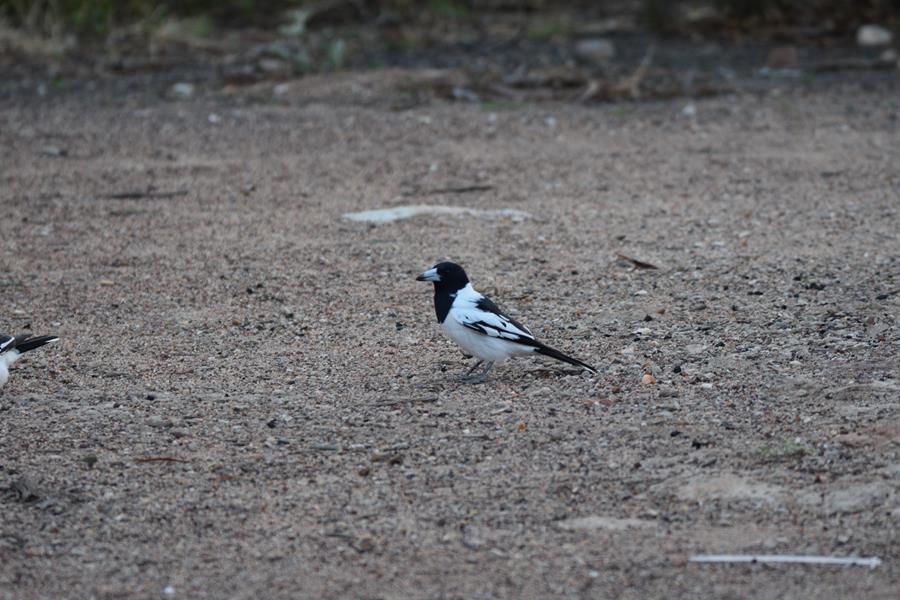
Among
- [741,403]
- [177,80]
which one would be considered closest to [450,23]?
[177,80]

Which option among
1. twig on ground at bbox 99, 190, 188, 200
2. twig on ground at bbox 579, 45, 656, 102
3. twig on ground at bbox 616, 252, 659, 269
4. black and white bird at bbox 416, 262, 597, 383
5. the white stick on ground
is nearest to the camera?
the white stick on ground

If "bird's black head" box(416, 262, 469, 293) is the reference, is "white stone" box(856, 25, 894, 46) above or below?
below

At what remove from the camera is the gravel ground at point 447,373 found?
402 centimetres

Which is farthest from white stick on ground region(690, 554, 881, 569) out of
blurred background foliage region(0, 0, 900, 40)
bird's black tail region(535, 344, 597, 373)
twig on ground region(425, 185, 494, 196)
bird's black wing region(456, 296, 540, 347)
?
blurred background foliage region(0, 0, 900, 40)

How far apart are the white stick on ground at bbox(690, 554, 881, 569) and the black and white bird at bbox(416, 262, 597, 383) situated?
162cm

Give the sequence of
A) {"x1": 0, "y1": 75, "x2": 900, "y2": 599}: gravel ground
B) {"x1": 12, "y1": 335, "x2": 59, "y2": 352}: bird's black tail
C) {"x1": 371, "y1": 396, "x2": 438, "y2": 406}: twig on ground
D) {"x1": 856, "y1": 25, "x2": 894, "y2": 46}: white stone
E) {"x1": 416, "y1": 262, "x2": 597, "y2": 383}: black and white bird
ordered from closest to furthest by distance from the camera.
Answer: {"x1": 0, "y1": 75, "x2": 900, "y2": 599}: gravel ground → {"x1": 371, "y1": 396, "x2": 438, "y2": 406}: twig on ground → {"x1": 416, "y1": 262, "x2": 597, "y2": 383}: black and white bird → {"x1": 12, "y1": 335, "x2": 59, "y2": 352}: bird's black tail → {"x1": 856, "y1": 25, "x2": 894, "y2": 46}: white stone

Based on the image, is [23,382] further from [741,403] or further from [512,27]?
[512,27]

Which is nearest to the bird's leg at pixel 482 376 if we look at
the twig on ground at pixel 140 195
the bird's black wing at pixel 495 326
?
the bird's black wing at pixel 495 326

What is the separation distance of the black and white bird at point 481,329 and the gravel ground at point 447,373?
16 cm

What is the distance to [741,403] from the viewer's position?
5.14 m

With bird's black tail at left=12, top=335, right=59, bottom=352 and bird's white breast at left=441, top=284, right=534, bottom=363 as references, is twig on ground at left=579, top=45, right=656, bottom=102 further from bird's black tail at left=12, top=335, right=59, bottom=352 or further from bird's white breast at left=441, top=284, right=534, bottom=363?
bird's black tail at left=12, top=335, right=59, bottom=352

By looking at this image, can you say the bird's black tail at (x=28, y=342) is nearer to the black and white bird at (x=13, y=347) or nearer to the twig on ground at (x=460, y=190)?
the black and white bird at (x=13, y=347)

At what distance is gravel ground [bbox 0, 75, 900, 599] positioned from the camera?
13.2 ft

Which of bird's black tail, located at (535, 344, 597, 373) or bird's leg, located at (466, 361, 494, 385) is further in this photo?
bird's leg, located at (466, 361, 494, 385)
